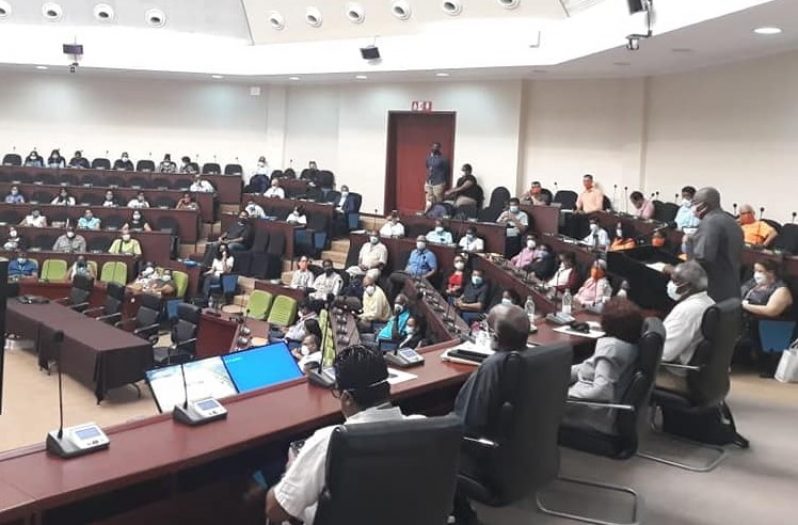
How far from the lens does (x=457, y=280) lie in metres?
11.1

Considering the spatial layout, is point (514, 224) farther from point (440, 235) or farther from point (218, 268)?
point (218, 268)

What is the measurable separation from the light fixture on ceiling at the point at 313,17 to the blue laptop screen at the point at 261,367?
12.2 metres

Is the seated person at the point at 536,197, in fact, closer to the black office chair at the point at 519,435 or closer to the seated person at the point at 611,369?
the seated person at the point at 611,369

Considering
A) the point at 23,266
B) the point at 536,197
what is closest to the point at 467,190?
the point at 536,197

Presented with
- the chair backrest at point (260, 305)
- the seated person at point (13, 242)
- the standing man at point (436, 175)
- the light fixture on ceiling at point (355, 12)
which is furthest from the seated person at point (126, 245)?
the light fixture on ceiling at point (355, 12)

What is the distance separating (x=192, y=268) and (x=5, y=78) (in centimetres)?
1009

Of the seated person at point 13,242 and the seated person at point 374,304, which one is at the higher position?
the seated person at point 13,242

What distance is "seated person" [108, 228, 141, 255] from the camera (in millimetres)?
13305

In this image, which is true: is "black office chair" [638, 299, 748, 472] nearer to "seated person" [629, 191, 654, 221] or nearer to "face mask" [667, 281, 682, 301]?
"face mask" [667, 281, 682, 301]

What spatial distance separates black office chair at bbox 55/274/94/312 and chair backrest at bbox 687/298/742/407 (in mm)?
9092

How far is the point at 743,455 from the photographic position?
4.77m

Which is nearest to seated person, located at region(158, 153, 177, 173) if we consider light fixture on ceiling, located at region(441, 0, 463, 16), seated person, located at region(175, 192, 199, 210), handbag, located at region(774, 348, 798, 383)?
seated person, located at region(175, 192, 199, 210)

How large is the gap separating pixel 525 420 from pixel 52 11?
16834 mm

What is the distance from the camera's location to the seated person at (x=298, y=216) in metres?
14.1
